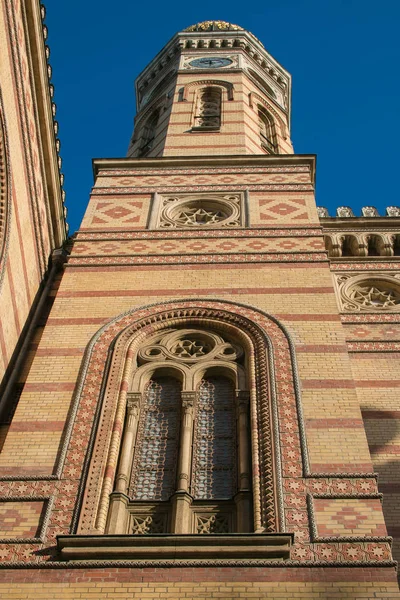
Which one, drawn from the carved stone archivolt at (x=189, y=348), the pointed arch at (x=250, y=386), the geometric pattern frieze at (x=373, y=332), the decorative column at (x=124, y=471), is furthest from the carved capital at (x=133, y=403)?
the geometric pattern frieze at (x=373, y=332)

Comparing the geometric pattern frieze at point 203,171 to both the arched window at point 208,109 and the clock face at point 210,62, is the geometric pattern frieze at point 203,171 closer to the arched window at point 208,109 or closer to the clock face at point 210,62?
the arched window at point 208,109

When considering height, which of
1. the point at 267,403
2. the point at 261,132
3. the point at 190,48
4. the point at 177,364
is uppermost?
the point at 190,48

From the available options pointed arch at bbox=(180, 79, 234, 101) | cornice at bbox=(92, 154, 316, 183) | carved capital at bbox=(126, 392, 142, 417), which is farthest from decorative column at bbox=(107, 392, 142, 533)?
pointed arch at bbox=(180, 79, 234, 101)

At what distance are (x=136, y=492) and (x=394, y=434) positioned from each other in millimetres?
3087

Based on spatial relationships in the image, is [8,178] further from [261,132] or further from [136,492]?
[261,132]

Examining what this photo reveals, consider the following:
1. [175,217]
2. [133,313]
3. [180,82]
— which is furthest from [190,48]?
[133,313]

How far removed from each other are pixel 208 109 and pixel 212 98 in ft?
2.23

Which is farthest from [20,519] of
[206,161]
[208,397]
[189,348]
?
[206,161]

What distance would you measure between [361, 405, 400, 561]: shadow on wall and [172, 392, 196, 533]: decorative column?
1.98 metres

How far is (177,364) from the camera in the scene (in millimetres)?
8789

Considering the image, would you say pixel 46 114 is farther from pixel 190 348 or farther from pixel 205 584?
pixel 205 584

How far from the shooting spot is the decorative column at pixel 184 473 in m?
6.79

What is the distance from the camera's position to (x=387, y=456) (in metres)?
8.30

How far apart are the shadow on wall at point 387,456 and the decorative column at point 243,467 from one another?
1.48 metres
